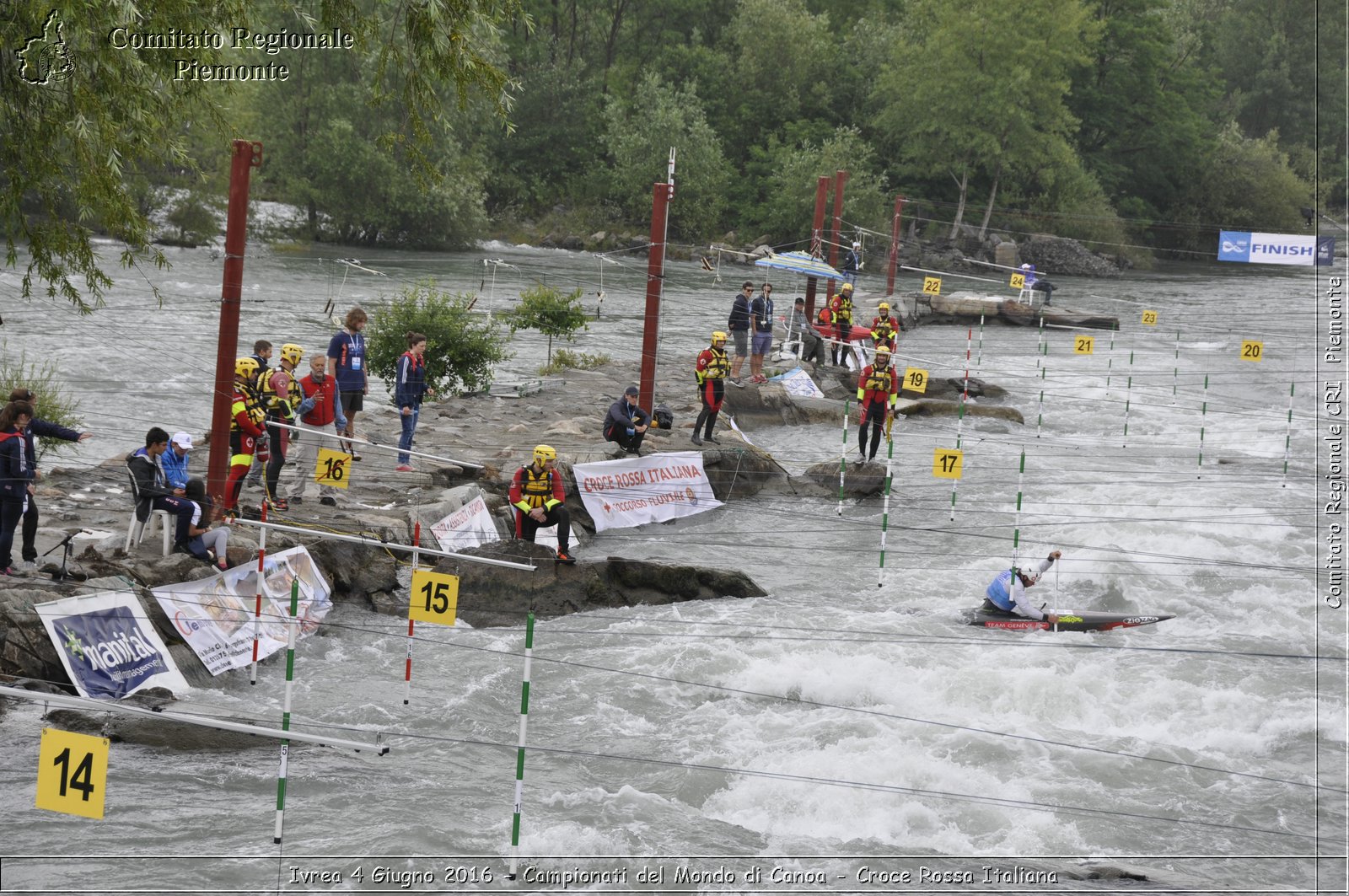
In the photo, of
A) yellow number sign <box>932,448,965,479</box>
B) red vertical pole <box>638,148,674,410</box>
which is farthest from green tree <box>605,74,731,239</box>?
yellow number sign <box>932,448,965,479</box>

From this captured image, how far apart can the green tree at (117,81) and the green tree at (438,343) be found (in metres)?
9.66

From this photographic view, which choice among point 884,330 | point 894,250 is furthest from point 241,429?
point 894,250

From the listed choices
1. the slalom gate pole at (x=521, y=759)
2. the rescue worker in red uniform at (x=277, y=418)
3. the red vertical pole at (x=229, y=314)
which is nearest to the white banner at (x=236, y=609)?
the red vertical pole at (x=229, y=314)

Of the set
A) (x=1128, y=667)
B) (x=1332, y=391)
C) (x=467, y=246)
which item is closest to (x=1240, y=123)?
(x=467, y=246)

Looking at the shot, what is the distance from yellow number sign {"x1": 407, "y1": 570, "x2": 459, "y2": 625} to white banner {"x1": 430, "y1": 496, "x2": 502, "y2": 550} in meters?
3.41

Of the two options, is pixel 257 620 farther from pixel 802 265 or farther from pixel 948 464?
pixel 802 265

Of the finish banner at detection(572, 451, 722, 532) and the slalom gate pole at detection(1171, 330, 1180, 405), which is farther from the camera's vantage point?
the slalom gate pole at detection(1171, 330, 1180, 405)

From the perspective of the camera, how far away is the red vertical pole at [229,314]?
43.5ft

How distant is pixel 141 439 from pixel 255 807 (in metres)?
11.9

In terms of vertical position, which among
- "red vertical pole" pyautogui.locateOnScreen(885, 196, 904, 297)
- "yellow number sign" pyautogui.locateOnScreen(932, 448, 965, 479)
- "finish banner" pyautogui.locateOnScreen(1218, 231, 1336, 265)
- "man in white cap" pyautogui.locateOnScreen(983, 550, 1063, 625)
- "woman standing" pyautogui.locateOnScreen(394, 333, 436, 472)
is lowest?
"man in white cap" pyautogui.locateOnScreen(983, 550, 1063, 625)

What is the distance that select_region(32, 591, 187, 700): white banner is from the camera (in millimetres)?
10766

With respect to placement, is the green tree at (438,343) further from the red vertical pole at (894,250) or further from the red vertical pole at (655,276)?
the red vertical pole at (894,250)

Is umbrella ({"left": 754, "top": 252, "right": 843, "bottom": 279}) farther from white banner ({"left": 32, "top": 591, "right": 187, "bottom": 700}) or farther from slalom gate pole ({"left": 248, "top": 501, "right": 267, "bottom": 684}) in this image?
white banner ({"left": 32, "top": 591, "right": 187, "bottom": 700})

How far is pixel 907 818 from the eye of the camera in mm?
10812
